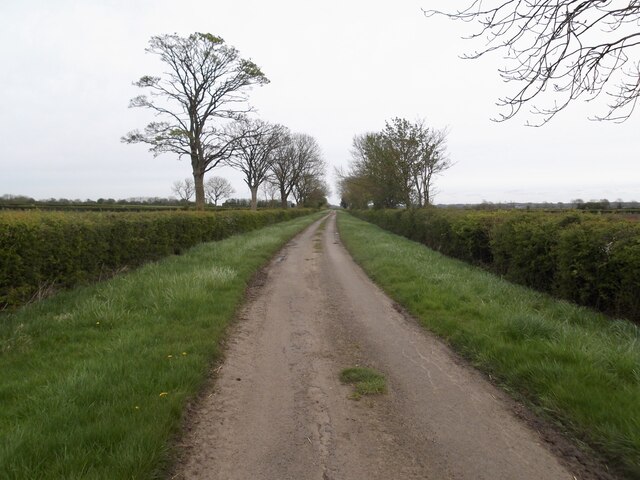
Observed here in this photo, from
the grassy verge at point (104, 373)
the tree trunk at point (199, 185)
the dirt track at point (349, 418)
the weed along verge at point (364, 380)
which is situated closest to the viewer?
the grassy verge at point (104, 373)

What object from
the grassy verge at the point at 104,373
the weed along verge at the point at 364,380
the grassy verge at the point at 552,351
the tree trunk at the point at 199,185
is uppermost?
the tree trunk at the point at 199,185

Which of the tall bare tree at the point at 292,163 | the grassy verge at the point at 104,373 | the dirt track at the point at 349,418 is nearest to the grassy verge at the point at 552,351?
the dirt track at the point at 349,418

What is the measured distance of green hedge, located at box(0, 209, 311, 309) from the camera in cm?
602

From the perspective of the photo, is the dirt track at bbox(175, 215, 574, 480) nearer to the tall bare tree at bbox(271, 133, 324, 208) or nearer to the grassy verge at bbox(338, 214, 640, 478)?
the grassy verge at bbox(338, 214, 640, 478)

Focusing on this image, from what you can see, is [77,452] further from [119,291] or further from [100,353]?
[119,291]

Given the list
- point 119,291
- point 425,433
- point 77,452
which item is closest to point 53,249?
point 119,291

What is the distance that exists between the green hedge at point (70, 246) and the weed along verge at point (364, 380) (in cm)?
516

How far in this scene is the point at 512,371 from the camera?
429cm

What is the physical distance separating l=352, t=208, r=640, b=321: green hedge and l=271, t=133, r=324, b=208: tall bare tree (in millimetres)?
47202

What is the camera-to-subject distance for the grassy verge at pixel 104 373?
2.70 meters

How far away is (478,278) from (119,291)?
768 cm

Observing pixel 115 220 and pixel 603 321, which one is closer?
pixel 603 321

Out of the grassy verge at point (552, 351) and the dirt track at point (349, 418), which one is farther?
the grassy verge at point (552, 351)

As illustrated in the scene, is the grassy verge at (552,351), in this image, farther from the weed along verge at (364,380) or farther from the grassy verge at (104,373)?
the grassy verge at (104,373)
